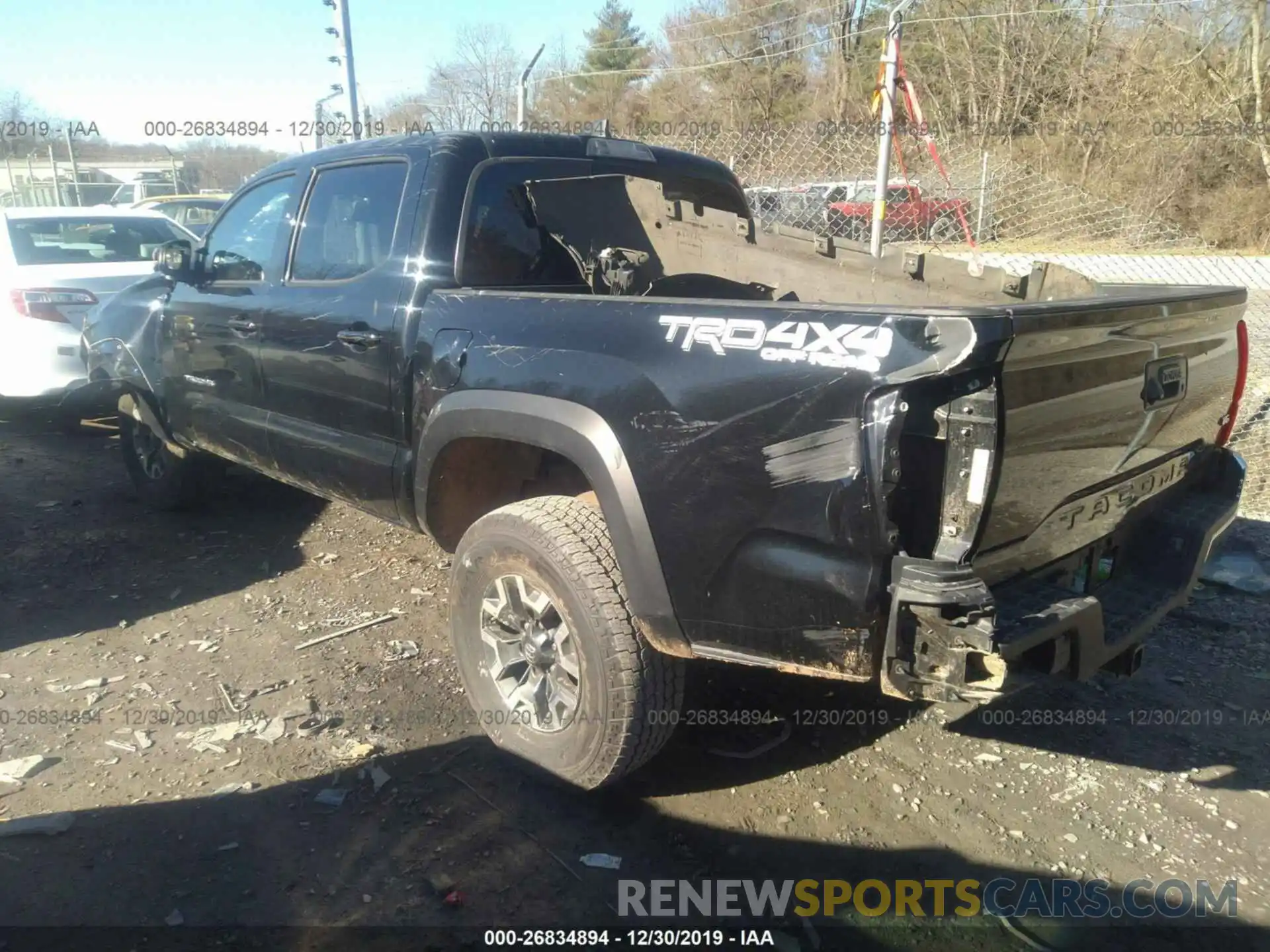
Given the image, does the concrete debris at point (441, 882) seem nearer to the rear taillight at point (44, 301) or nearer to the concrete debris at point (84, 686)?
the concrete debris at point (84, 686)

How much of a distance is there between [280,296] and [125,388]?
1.99 m

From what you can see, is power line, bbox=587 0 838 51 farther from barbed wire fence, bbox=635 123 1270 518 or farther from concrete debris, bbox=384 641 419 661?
concrete debris, bbox=384 641 419 661

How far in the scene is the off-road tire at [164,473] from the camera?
5.45 metres

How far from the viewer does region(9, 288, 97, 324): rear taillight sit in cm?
695

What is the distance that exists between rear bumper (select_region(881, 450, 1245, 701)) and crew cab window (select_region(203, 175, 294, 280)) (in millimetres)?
3329

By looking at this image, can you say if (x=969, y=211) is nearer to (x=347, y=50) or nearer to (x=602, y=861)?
(x=347, y=50)

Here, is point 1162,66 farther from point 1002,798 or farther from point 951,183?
point 1002,798

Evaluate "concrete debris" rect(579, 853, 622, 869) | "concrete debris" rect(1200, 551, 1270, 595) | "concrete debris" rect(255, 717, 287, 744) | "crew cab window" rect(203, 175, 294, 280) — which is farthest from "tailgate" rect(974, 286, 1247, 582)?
"crew cab window" rect(203, 175, 294, 280)

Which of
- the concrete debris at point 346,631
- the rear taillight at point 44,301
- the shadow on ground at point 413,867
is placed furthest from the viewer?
the rear taillight at point 44,301

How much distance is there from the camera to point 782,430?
7.38 ft

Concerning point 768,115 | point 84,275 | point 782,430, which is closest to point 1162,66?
point 768,115

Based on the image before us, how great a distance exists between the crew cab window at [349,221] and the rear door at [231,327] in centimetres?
17

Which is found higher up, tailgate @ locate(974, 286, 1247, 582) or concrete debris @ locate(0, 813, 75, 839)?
tailgate @ locate(974, 286, 1247, 582)

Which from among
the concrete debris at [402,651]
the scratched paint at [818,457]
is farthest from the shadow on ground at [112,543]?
the scratched paint at [818,457]
